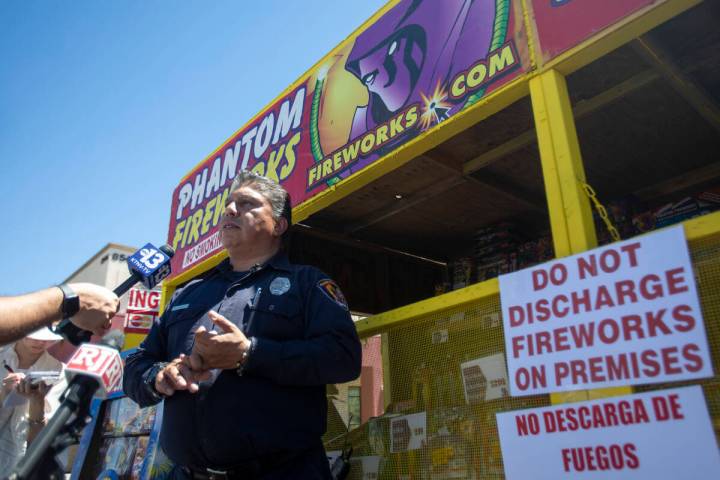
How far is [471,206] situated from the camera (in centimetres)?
433

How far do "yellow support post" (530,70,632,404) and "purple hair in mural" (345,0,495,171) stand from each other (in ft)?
1.48

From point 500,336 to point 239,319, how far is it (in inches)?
43.8

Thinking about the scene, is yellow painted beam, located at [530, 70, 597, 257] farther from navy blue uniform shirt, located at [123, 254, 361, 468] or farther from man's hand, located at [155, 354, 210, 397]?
man's hand, located at [155, 354, 210, 397]

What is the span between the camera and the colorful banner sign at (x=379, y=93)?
2537 millimetres

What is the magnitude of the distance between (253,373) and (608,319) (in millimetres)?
1266

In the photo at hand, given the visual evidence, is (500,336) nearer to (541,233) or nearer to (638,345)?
(638,345)

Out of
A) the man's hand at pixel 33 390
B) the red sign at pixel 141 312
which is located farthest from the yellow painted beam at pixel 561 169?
the red sign at pixel 141 312

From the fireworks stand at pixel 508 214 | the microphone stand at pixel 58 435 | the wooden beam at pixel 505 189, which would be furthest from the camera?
the wooden beam at pixel 505 189

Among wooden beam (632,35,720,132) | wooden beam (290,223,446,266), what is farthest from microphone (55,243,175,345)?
wooden beam (632,35,720,132)

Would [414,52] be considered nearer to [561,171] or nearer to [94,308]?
[561,171]

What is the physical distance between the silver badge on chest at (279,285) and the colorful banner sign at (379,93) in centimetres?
102

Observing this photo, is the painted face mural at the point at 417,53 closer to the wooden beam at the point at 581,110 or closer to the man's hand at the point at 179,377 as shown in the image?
the wooden beam at the point at 581,110

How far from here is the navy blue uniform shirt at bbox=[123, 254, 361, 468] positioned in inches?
75.7

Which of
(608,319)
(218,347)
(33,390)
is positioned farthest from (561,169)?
(33,390)
